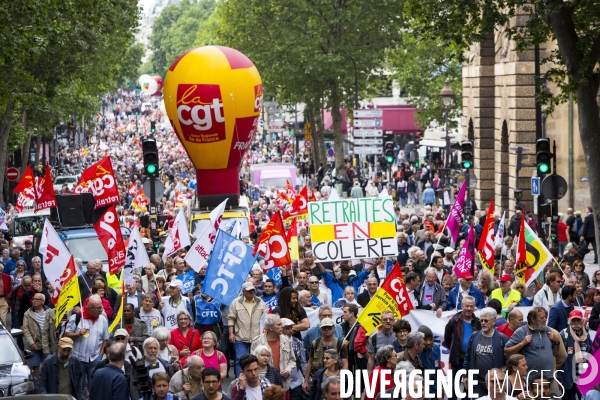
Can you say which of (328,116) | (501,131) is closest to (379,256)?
(501,131)

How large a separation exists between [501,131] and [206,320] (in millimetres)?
25170

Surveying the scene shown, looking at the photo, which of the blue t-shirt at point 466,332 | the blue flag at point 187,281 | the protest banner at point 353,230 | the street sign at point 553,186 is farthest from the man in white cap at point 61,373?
the street sign at point 553,186

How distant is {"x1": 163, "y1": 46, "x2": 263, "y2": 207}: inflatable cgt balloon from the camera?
3584cm

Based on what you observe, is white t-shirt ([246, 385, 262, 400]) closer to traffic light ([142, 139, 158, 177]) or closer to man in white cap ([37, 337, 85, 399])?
man in white cap ([37, 337, 85, 399])

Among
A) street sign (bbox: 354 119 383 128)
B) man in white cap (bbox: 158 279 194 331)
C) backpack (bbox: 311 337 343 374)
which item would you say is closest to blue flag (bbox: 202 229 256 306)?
man in white cap (bbox: 158 279 194 331)

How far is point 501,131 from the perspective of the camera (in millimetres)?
40625

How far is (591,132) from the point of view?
811 inches

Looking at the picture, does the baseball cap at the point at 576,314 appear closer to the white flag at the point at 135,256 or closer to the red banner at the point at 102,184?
the white flag at the point at 135,256

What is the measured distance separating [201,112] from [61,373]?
22.9 meters

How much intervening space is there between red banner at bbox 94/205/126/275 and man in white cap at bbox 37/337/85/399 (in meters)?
5.47

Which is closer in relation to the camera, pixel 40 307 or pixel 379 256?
pixel 40 307

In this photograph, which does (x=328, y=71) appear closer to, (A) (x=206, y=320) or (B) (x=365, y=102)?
(B) (x=365, y=102)

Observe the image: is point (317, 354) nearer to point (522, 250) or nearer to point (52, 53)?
point (522, 250)

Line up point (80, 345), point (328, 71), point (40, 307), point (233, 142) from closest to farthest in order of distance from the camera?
point (80, 345) → point (40, 307) → point (233, 142) → point (328, 71)
